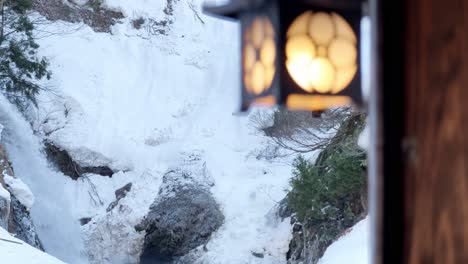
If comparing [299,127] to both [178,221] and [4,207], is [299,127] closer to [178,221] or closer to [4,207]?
[178,221]

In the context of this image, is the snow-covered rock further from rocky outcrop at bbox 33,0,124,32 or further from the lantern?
the lantern

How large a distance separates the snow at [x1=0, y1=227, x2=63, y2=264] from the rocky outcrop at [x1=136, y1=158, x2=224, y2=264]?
4903 millimetres

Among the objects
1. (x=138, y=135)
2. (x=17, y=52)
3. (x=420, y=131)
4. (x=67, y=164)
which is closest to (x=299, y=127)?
(x=138, y=135)

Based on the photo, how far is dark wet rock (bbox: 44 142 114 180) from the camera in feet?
45.3

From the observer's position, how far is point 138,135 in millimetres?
14617

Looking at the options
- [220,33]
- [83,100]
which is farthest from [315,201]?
[220,33]

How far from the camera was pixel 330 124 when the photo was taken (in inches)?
414

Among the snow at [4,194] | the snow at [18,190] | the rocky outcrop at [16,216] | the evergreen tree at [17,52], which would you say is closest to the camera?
the snow at [4,194]

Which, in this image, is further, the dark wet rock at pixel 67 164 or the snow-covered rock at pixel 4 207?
the dark wet rock at pixel 67 164

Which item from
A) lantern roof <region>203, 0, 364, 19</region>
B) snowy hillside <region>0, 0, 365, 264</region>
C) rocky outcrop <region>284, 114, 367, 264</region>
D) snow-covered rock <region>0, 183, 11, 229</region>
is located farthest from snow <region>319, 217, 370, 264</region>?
lantern roof <region>203, 0, 364, 19</region>

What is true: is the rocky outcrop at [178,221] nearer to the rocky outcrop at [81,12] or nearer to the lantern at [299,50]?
the rocky outcrop at [81,12]

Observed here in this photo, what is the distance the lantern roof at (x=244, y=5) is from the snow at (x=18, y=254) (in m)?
5.96

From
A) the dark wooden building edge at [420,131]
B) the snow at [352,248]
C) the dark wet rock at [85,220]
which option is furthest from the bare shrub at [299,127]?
the dark wooden building edge at [420,131]

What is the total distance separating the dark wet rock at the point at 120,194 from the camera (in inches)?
520
